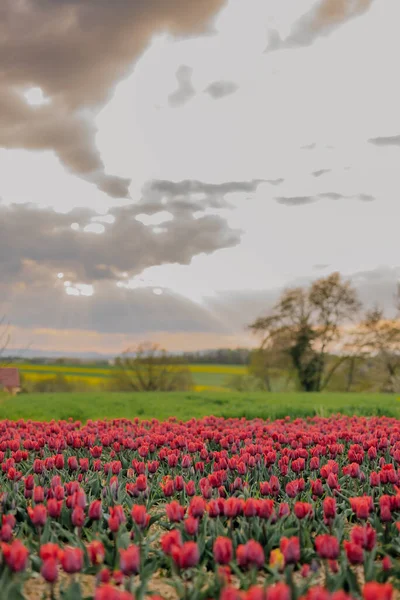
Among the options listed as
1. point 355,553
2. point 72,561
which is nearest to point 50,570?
point 72,561

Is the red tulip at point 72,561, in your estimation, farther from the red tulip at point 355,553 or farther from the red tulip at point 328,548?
the red tulip at point 355,553

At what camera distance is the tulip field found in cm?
378

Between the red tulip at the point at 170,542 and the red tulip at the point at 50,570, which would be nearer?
the red tulip at the point at 50,570

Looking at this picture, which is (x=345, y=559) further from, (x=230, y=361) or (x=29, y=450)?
(x=230, y=361)

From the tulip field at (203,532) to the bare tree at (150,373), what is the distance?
4122 centimetres

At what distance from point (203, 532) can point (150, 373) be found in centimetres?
4549

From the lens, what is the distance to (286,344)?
1961 inches

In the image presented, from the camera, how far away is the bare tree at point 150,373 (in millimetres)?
49438

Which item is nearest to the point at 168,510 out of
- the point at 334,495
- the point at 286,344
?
the point at 334,495

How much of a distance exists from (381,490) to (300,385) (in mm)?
45839

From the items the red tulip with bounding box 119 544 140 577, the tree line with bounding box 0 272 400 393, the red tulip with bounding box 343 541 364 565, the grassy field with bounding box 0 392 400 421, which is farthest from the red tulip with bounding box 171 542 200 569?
the tree line with bounding box 0 272 400 393

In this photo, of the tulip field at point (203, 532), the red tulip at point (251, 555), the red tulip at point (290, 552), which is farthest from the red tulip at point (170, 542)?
the red tulip at point (290, 552)

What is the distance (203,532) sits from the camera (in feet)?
15.4

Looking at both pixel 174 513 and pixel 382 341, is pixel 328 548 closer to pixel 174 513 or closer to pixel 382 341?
pixel 174 513
